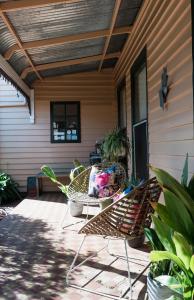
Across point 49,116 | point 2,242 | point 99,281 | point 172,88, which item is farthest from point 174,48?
point 49,116

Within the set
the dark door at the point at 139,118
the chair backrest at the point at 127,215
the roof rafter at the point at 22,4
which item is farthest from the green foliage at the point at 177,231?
the dark door at the point at 139,118

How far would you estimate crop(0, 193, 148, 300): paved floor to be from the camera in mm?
2861

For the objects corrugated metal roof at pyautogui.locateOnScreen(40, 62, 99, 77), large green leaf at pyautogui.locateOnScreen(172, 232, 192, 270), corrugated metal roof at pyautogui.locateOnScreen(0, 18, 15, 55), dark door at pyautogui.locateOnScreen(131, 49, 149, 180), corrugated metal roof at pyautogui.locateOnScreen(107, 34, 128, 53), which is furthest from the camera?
corrugated metal roof at pyautogui.locateOnScreen(40, 62, 99, 77)

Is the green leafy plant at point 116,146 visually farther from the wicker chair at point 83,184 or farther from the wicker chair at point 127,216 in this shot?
→ the wicker chair at point 127,216

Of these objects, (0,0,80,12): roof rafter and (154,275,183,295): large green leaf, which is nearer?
(154,275,183,295): large green leaf

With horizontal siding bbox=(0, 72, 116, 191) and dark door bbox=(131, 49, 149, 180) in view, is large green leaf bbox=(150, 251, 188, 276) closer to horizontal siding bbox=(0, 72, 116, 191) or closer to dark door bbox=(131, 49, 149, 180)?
dark door bbox=(131, 49, 149, 180)

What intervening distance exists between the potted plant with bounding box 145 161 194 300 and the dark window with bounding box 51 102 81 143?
645 centimetres

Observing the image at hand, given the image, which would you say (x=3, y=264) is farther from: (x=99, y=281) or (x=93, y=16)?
(x=93, y=16)

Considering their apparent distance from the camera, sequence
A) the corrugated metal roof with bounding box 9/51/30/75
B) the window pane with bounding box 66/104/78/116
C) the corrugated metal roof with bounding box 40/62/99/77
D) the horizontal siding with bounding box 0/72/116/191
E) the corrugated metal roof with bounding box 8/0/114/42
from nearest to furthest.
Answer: the corrugated metal roof with bounding box 8/0/114/42 → the corrugated metal roof with bounding box 9/51/30/75 → the corrugated metal roof with bounding box 40/62/99/77 → the horizontal siding with bounding box 0/72/116/191 → the window pane with bounding box 66/104/78/116

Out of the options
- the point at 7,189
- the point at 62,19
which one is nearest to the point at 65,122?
the point at 7,189

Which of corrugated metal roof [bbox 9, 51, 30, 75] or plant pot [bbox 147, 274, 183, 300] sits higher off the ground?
corrugated metal roof [bbox 9, 51, 30, 75]

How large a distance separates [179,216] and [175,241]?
190mm

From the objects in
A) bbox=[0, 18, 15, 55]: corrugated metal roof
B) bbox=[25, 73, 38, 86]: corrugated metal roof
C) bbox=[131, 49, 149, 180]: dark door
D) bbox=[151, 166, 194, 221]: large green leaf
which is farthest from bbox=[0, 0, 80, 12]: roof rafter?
bbox=[25, 73, 38, 86]: corrugated metal roof

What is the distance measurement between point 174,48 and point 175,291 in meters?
2.34
